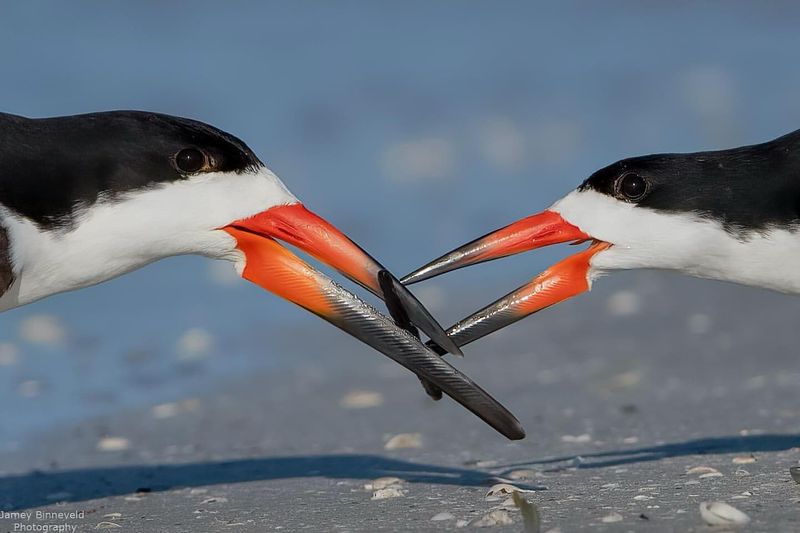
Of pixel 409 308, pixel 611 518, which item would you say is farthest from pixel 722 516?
pixel 409 308

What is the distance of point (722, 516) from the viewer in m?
4.21

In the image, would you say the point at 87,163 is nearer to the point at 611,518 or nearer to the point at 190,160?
the point at 190,160

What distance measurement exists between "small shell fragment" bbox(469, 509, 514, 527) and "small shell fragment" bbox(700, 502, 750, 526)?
640 millimetres

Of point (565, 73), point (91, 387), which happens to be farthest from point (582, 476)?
point (565, 73)

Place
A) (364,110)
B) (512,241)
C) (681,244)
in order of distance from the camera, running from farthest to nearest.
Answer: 1. (364,110)
2. (512,241)
3. (681,244)

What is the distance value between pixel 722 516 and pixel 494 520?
2.42 ft

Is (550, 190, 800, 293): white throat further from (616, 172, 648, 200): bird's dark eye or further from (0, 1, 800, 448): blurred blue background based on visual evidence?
(0, 1, 800, 448): blurred blue background

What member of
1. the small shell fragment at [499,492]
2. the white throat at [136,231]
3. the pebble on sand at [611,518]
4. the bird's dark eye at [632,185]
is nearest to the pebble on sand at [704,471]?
the small shell fragment at [499,492]

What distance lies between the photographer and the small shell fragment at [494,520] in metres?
4.48

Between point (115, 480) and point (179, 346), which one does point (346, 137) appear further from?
point (115, 480)

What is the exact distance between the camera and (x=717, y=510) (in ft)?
13.9

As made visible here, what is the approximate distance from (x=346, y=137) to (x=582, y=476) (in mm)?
8349

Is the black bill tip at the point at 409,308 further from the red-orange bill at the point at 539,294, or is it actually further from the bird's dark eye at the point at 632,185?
the bird's dark eye at the point at 632,185

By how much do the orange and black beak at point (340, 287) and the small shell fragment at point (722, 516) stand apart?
869 millimetres
